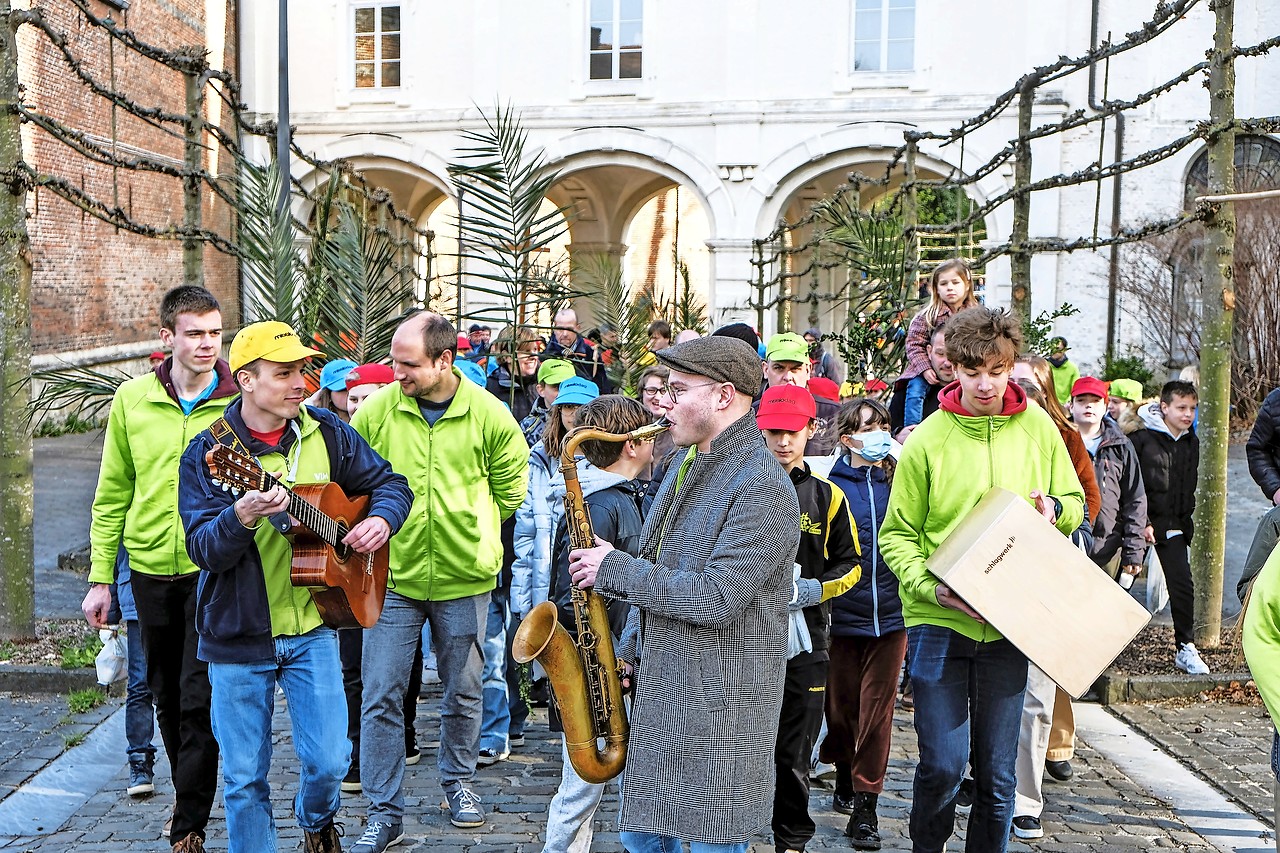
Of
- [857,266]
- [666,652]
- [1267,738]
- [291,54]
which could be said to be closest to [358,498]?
[666,652]

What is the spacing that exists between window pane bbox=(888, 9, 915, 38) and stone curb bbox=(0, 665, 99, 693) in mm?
20360

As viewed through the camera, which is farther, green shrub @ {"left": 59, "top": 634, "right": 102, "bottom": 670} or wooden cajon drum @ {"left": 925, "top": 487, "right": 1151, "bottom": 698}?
green shrub @ {"left": 59, "top": 634, "right": 102, "bottom": 670}

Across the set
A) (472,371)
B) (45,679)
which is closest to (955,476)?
(472,371)

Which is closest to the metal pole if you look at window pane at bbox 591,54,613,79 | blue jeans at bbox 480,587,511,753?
blue jeans at bbox 480,587,511,753

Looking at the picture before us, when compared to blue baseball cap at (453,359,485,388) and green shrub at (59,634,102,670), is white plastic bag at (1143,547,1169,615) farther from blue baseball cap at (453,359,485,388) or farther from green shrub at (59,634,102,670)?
green shrub at (59,634,102,670)

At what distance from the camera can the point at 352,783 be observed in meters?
6.37

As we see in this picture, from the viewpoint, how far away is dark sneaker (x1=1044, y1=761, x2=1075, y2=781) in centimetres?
658

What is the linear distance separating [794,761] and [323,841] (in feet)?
5.75

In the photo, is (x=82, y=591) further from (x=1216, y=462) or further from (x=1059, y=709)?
(x=1216, y=462)

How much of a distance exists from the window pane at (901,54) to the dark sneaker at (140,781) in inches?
841

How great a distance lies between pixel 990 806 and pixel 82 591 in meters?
8.01

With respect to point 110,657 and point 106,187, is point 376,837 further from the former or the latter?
point 106,187

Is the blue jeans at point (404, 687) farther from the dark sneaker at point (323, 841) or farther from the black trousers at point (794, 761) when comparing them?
the black trousers at point (794, 761)

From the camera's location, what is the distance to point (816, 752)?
6.44 meters
